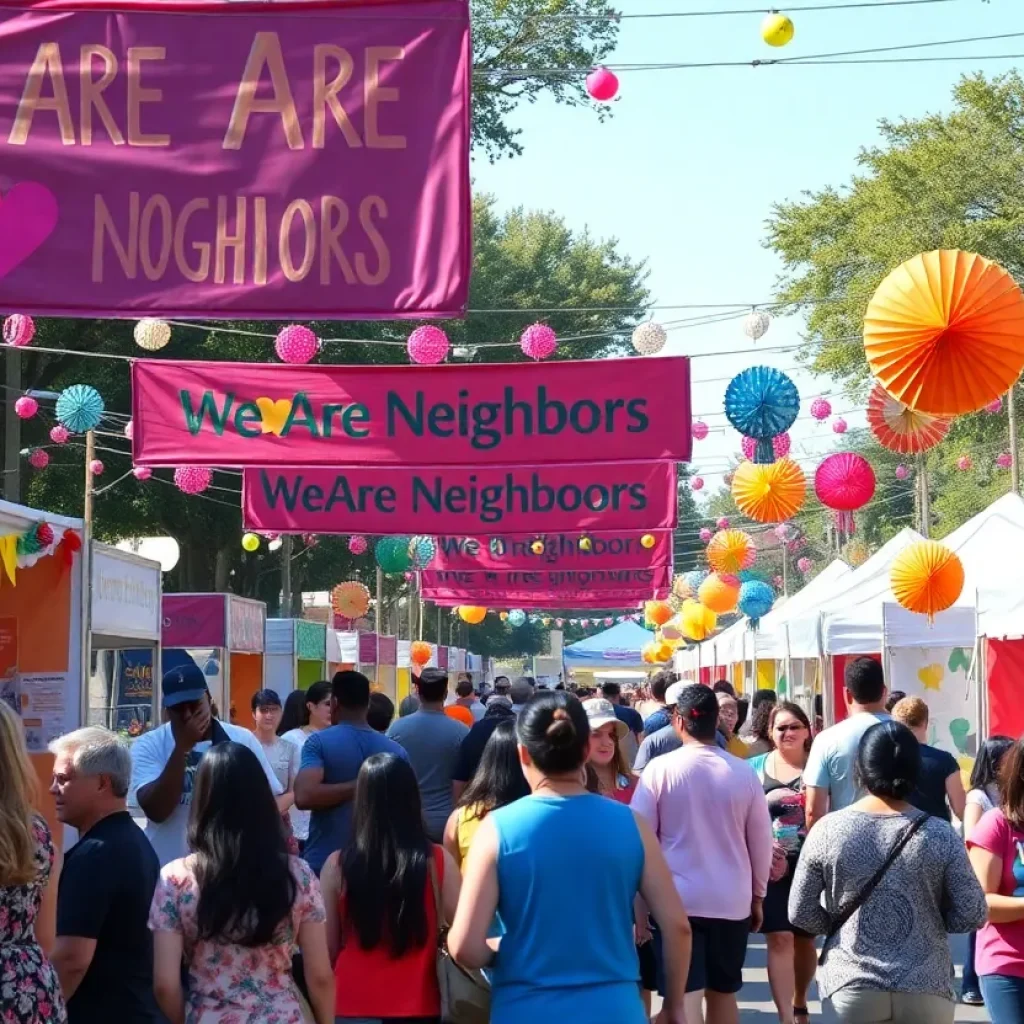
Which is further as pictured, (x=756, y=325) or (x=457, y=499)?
(x=756, y=325)

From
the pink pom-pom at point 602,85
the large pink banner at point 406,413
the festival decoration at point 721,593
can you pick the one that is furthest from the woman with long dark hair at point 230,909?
the festival decoration at point 721,593

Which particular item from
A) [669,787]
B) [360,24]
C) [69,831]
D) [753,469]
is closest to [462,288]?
[360,24]

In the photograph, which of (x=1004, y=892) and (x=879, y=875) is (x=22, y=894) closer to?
(x=879, y=875)

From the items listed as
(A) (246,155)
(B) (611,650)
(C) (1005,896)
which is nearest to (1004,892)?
(C) (1005,896)

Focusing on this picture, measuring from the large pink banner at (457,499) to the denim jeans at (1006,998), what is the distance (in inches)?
334

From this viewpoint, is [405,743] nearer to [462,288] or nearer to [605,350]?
[462,288]

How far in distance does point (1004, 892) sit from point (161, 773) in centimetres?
327

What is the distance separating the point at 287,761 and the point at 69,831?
72.1 inches

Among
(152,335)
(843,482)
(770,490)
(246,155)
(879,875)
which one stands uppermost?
(152,335)

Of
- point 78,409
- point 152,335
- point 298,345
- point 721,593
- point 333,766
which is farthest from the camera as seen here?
point 721,593

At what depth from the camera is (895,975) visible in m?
5.93

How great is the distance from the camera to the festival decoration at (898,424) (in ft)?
59.1

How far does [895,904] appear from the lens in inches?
235

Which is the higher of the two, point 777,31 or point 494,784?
point 777,31
